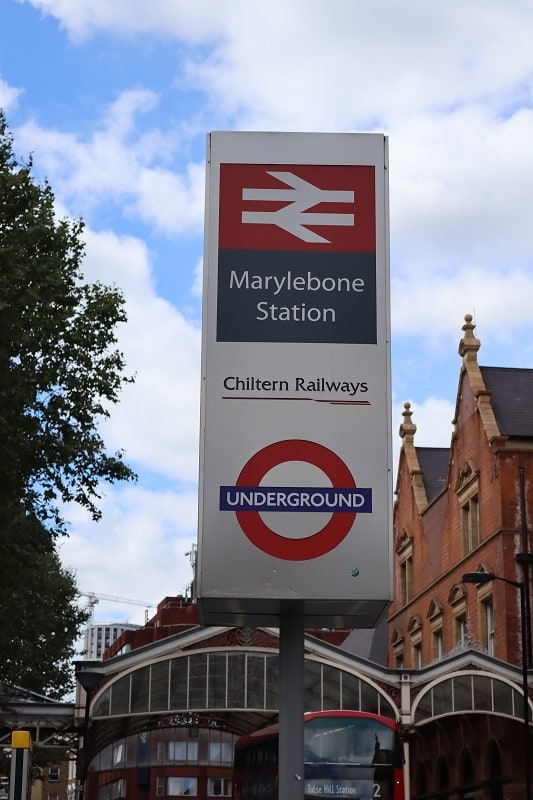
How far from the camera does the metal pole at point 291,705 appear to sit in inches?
356

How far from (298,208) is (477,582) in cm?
2824

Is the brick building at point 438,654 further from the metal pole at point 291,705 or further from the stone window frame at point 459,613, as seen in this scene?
the metal pole at point 291,705

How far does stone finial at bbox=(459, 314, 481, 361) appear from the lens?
159 ft

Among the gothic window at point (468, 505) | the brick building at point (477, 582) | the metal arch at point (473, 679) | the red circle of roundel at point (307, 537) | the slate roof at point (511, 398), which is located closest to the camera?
the red circle of roundel at point (307, 537)

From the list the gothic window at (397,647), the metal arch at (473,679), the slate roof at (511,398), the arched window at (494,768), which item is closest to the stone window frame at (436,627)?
the gothic window at (397,647)

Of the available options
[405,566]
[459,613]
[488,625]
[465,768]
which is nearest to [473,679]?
[488,625]

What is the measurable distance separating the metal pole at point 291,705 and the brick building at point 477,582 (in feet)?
90.9

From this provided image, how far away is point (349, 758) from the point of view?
2669cm

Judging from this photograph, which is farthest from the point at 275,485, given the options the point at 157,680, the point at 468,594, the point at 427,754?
the point at 427,754

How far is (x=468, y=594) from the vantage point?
1849 inches

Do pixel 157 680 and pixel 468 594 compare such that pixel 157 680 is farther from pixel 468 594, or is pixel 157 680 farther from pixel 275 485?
pixel 275 485

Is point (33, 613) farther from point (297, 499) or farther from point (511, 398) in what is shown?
point (297, 499)

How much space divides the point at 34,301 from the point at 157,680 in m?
16.1

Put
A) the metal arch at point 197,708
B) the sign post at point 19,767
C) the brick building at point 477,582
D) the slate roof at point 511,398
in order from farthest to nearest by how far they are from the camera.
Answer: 1. the slate roof at point 511,398
2. the brick building at point 477,582
3. the metal arch at point 197,708
4. the sign post at point 19,767
